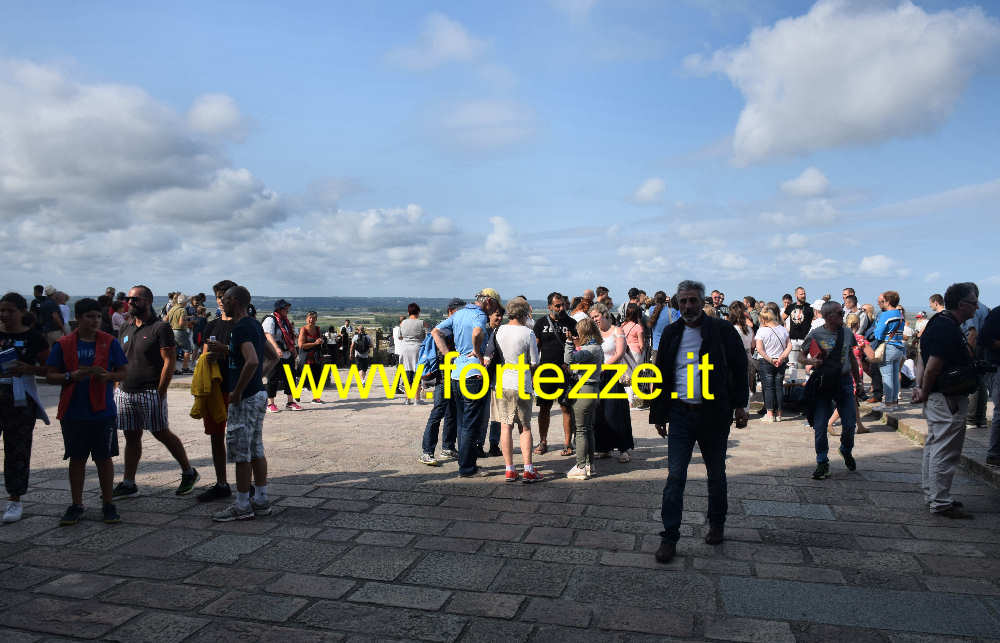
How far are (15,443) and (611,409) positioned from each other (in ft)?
16.8

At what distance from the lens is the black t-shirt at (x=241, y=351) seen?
5.32 m

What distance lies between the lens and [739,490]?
614cm

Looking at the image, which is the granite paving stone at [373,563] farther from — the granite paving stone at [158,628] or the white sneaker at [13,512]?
the white sneaker at [13,512]

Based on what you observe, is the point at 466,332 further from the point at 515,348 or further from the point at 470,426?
the point at 470,426

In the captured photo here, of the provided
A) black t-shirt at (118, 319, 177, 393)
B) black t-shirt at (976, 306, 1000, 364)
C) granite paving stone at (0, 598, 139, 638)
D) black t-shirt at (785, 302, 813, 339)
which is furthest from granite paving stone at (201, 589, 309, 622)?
black t-shirt at (785, 302, 813, 339)

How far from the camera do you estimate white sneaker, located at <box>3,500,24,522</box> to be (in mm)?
5141

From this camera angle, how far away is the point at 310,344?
11.9 m

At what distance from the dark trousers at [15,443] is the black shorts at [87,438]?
302 millimetres

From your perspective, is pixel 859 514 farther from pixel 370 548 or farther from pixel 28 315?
pixel 28 315

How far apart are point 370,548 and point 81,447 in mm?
2422

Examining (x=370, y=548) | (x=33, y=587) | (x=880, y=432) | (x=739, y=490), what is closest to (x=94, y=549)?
(x=33, y=587)

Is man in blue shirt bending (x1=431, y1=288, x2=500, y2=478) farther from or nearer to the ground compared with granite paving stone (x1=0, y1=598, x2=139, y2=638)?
farther from the ground

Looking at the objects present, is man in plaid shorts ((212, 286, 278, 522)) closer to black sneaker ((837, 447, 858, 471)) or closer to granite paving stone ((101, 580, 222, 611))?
granite paving stone ((101, 580, 222, 611))

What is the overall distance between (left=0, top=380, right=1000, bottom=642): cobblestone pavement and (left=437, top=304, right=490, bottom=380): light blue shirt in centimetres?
111
